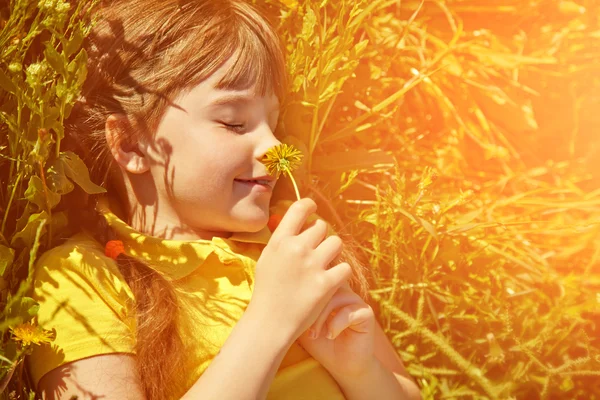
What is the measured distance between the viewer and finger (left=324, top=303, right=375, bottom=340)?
47.5 inches

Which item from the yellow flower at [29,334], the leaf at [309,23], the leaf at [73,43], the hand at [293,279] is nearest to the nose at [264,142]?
the hand at [293,279]

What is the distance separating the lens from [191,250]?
1286 millimetres

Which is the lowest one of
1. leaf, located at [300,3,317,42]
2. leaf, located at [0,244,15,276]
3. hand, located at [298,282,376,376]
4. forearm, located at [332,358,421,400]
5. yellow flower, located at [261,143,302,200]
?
forearm, located at [332,358,421,400]

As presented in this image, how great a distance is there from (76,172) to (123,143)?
13cm

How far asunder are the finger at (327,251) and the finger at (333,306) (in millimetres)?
83

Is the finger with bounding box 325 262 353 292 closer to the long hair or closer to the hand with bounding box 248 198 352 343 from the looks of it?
the hand with bounding box 248 198 352 343

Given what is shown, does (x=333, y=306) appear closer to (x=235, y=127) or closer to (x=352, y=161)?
(x=235, y=127)

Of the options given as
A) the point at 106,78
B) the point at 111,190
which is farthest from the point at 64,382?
the point at 106,78

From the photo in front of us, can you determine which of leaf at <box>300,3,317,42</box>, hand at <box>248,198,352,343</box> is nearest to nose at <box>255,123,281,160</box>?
hand at <box>248,198,352,343</box>

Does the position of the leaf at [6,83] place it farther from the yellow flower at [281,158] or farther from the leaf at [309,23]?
the leaf at [309,23]

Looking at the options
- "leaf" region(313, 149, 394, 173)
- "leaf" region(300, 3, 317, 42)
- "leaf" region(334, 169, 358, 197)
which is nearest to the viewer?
"leaf" region(300, 3, 317, 42)

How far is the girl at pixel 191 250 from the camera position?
1.14m

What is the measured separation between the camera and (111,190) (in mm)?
1400

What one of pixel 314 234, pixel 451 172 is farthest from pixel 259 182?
pixel 451 172
